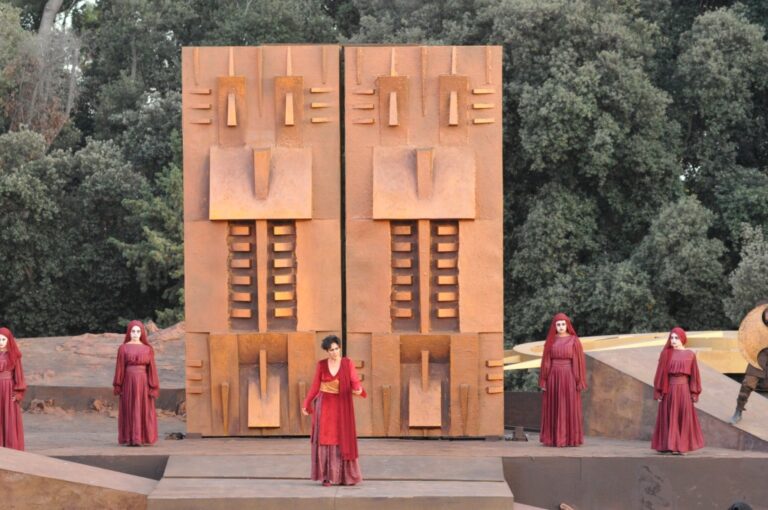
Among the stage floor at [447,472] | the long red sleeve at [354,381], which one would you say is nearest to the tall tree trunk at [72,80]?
the stage floor at [447,472]

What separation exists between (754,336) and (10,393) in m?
7.10

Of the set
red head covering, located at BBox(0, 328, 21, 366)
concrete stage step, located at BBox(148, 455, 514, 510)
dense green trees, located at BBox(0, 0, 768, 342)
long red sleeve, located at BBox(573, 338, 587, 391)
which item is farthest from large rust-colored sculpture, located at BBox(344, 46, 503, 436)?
dense green trees, located at BBox(0, 0, 768, 342)

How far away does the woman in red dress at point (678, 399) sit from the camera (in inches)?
572

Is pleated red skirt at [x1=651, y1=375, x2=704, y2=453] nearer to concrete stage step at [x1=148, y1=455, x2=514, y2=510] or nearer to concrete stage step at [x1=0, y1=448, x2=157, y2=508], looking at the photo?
concrete stage step at [x1=148, y1=455, x2=514, y2=510]

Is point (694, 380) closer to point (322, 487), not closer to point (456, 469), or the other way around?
point (456, 469)

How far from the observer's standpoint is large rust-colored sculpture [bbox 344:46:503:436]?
1555 cm

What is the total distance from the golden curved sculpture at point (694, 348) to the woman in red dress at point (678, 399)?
517 centimetres

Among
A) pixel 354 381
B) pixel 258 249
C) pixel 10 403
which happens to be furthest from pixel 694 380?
pixel 10 403

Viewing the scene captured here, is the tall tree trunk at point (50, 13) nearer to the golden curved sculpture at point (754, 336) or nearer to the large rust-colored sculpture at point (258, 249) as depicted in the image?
the large rust-colored sculpture at point (258, 249)

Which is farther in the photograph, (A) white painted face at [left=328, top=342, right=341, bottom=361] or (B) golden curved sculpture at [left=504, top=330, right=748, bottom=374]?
(B) golden curved sculpture at [left=504, top=330, right=748, bottom=374]

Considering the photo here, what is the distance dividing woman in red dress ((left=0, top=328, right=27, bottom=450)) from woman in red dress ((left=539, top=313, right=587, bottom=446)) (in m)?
5.01

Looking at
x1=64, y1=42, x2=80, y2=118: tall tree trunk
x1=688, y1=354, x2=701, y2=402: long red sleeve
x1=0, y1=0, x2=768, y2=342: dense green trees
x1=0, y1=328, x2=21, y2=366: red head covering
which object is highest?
x1=64, y1=42, x2=80, y2=118: tall tree trunk

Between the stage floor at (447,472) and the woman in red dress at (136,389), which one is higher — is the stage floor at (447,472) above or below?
below

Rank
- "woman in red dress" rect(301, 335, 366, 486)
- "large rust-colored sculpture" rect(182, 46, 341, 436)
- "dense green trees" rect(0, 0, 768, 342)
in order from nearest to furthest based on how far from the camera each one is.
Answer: "woman in red dress" rect(301, 335, 366, 486), "large rust-colored sculpture" rect(182, 46, 341, 436), "dense green trees" rect(0, 0, 768, 342)
